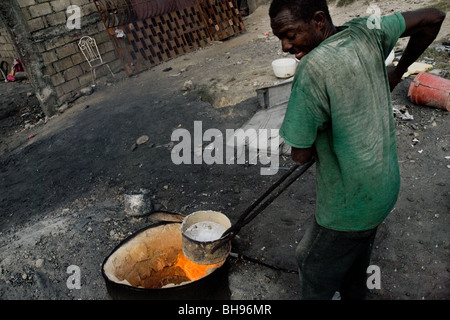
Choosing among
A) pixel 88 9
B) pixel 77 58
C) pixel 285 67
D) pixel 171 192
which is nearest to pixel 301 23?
pixel 171 192

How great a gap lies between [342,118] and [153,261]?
2468mm

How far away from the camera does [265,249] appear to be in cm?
312

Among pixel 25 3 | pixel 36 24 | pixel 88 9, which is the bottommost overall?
pixel 36 24

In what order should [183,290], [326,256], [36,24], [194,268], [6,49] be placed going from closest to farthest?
[326,256]
[183,290]
[194,268]
[36,24]
[6,49]

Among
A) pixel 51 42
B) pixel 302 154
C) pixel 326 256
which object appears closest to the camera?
pixel 302 154

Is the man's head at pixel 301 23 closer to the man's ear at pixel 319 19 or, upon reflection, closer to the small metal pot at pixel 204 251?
the man's ear at pixel 319 19

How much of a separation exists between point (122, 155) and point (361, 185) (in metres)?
4.18

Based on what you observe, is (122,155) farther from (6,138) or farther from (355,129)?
(355,129)

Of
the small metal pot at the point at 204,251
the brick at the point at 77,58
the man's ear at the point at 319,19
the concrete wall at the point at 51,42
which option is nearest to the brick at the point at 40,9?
the concrete wall at the point at 51,42

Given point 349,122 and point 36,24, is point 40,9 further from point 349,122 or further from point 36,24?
point 349,122

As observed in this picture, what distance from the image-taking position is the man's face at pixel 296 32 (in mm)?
1460

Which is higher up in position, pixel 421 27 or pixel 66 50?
pixel 66 50

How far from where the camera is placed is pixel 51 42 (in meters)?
7.40

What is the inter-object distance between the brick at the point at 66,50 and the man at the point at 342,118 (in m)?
7.60
